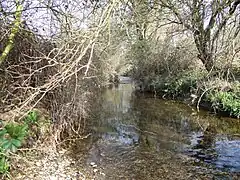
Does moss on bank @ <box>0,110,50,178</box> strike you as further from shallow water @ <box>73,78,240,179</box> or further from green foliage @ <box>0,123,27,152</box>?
shallow water @ <box>73,78,240,179</box>

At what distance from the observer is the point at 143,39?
18906 mm

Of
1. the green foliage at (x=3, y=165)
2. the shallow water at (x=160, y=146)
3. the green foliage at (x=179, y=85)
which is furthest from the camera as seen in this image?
the green foliage at (x=179, y=85)

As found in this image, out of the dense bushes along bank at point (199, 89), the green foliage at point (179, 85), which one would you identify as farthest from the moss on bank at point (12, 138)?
the green foliage at point (179, 85)

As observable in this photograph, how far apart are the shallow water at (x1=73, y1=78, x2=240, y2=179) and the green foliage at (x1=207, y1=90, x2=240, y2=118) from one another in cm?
49

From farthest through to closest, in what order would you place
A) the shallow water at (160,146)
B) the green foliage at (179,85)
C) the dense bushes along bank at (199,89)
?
1. the green foliage at (179,85)
2. the dense bushes along bank at (199,89)
3. the shallow water at (160,146)

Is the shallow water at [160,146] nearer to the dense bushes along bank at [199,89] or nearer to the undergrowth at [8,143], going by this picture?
the dense bushes along bank at [199,89]

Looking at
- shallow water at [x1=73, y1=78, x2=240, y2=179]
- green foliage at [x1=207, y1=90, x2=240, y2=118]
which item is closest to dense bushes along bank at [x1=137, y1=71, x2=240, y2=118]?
green foliage at [x1=207, y1=90, x2=240, y2=118]

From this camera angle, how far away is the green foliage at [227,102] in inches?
516

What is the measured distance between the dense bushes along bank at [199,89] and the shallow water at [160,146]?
0.68 metres

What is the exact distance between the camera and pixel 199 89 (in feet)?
48.8

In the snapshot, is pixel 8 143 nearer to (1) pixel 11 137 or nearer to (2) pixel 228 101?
(1) pixel 11 137

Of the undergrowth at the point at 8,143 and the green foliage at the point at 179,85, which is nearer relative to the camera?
the undergrowth at the point at 8,143

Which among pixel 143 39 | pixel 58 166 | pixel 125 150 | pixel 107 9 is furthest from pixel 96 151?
pixel 143 39

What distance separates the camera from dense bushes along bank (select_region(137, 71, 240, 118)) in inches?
490
